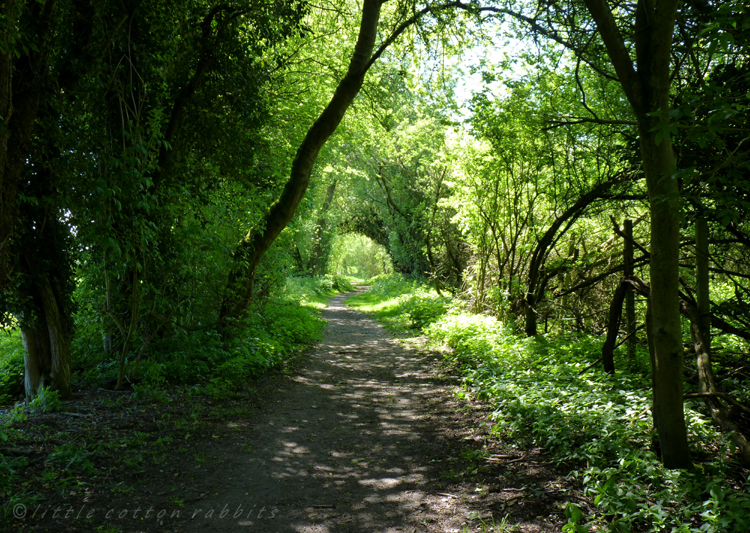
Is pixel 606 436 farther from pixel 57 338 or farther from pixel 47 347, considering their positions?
pixel 47 347

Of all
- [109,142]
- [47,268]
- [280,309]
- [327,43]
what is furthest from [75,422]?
[327,43]

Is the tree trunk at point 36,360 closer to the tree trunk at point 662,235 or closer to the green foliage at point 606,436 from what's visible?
the green foliage at point 606,436

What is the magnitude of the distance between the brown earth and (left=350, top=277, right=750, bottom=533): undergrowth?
266 millimetres

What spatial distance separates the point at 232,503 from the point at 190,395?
304cm

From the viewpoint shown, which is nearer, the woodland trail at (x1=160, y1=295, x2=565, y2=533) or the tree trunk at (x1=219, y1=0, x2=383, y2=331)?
the woodland trail at (x1=160, y1=295, x2=565, y2=533)

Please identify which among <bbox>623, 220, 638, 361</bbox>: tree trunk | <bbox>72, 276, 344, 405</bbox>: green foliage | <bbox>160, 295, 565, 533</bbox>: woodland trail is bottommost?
<bbox>160, 295, 565, 533</bbox>: woodland trail

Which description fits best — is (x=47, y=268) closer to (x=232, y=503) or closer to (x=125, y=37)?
(x=125, y=37)

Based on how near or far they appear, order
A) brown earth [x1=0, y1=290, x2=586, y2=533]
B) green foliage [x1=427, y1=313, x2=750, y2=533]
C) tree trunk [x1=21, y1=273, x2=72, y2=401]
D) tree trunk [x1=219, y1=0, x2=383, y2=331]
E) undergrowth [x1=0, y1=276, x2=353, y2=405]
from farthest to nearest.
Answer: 1. tree trunk [x1=219, y1=0, x2=383, y2=331]
2. undergrowth [x1=0, y1=276, x2=353, y2=405]
3. tree trunk [x1=21, y1=273, x2=72, y2=401]
4. brown earth [x1=0, y1=290, x2=586, y2=533]
5. green foliage [x1=427, y1=313, x2=750, y2=533]

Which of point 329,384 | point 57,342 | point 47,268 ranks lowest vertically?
point 329,384

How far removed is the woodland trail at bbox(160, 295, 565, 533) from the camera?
3602 mm

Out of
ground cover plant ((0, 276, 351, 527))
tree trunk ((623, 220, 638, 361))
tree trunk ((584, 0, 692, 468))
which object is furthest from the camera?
tree trunk ((623, 220, 638, 361))

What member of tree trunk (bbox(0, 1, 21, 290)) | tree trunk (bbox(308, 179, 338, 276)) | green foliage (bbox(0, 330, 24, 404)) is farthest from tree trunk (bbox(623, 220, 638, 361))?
tree trunk (bbox(308, 179, 338, 276))

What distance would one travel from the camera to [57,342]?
6.12 metres

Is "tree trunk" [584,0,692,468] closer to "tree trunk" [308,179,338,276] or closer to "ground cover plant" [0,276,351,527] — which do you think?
"ground cover plant" [0,276,351,527]
